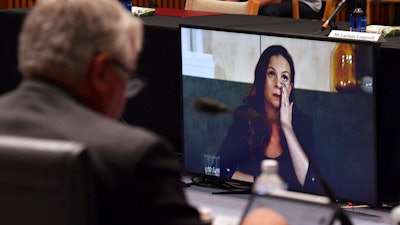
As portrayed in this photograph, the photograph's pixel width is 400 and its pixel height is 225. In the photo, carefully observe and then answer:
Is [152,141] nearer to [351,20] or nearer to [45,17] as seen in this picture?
[45,17]

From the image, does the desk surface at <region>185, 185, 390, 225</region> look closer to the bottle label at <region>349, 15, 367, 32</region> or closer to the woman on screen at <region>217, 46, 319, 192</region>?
the woman on screen at <region>217, 46, 319, 192</region>

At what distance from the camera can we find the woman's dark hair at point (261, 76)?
148 inches

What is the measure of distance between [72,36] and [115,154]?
22cm

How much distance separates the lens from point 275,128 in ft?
12.5

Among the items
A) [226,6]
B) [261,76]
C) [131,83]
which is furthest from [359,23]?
[131,83]

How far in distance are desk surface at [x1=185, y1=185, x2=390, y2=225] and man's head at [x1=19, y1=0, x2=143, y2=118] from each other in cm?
157

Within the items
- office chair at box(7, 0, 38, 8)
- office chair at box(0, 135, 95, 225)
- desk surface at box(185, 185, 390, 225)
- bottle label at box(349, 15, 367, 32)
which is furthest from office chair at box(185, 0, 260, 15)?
office chair at box(0, 135, 95, 225)

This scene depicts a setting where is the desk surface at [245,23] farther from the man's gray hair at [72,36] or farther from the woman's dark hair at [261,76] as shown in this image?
the man's gray hair at [72,36]

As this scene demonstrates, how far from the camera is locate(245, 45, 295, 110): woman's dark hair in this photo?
375 cm

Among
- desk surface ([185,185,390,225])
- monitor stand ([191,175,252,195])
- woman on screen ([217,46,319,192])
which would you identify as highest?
woman on screen ([217,46,319,192])

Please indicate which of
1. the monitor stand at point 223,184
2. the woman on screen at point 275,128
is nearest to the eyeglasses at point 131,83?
the woman on screen at point 275,128

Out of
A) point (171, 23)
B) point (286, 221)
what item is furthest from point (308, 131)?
point (286, 221)

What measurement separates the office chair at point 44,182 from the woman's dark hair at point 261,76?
1.83 metres

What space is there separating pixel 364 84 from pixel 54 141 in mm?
1868
